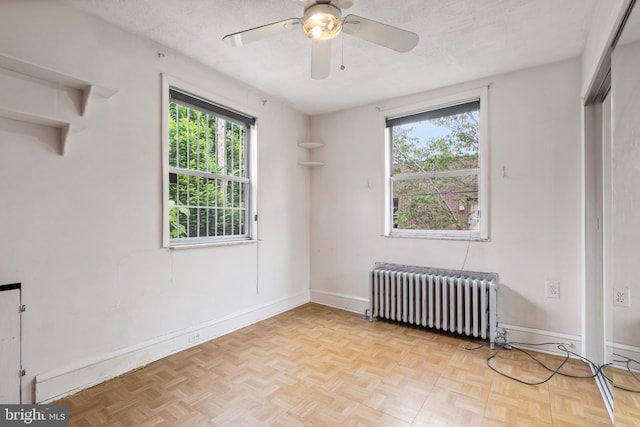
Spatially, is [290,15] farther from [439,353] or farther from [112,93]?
[439,353]

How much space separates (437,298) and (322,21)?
2569 mm

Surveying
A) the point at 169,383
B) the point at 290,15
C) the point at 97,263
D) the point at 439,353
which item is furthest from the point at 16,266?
the point at 439,353

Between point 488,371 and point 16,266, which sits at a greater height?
point 16,266

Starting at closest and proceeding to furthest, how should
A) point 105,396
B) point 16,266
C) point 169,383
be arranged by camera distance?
point 16,266, point 105,396, point 169,383

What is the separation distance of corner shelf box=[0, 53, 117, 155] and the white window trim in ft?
1.55

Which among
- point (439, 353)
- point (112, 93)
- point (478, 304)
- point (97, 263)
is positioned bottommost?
point (439, 353)

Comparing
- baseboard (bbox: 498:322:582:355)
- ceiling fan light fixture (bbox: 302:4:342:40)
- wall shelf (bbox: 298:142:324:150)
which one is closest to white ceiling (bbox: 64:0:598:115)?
ceiling fan light fixture (bbox: 302:4:342:40)

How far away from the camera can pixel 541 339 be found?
2715 millimetres

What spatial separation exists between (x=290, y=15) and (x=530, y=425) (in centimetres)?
292

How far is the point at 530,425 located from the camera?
5.64 feet

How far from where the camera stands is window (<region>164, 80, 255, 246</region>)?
2699 mm

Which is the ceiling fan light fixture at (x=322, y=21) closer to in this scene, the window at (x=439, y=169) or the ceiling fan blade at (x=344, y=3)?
the ceiling fan blade at (x=344, y=3)

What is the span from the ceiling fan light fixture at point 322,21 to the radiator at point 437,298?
239cm

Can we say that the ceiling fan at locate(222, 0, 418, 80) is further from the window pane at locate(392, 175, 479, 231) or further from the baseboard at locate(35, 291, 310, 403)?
the baseboard at locate(35, 291, 310, 403)
